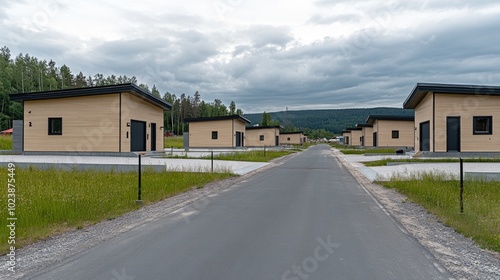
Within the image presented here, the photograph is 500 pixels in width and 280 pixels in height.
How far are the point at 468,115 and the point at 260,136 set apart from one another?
4059 centimetres

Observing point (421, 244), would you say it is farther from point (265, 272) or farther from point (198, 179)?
point (198, 179)

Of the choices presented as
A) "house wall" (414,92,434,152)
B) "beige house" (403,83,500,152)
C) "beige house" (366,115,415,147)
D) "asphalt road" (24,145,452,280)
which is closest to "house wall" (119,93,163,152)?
"asphalt road" (24,145,452,280)

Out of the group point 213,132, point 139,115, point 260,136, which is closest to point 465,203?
point 139,115

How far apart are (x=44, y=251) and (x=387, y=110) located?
15512 centimetres

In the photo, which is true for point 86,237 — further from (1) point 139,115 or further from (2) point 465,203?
(1) point 139,115

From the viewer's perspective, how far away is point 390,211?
8.29 m

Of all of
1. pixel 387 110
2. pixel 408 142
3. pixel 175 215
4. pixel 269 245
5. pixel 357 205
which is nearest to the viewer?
pixel 269 245

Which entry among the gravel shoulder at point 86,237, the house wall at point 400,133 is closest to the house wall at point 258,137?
the house wall at point 400,133

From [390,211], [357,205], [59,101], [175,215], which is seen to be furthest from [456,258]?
[59,101]

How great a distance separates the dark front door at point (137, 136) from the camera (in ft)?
83.9

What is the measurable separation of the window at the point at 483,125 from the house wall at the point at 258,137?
39.4 metres

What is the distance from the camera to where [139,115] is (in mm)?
26438

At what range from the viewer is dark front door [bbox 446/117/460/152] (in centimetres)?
2438

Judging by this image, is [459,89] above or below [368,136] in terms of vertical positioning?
above
